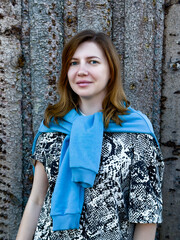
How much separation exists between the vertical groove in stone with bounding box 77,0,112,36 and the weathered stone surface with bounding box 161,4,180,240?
1.66 ft

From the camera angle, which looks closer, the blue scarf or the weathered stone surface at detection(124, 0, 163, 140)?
the blue scarf

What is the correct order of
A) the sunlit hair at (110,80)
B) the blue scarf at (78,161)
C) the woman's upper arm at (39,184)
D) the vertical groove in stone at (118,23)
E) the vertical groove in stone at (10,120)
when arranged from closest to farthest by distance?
the blue scarf at (78,161), the sunlit hair at (110,80), the woman's upper arm at (39,184), the vertical groove in stone at (10,120), the vertical groove in stone at (118,23)

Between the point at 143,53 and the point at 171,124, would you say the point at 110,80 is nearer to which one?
the point at 143,53

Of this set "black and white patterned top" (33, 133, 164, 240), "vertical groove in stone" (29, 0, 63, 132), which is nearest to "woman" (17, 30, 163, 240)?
"black and white patterned top" (33, 133, 164, 240)

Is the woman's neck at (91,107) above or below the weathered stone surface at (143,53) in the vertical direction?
below

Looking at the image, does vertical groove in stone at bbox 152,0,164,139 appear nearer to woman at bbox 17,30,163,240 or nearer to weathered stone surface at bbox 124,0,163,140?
weathered stone surface at bbox 124,0,163,140

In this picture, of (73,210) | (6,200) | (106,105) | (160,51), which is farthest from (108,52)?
(6,200)

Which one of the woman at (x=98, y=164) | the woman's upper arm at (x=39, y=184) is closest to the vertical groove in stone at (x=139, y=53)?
the woman at (x=98, y=164)

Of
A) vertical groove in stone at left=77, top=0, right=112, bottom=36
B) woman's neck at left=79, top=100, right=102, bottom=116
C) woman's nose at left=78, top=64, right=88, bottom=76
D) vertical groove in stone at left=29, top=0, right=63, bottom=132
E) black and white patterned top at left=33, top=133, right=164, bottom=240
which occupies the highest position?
vertical groove in stone at left=77, top=0, right=112, bottom=36

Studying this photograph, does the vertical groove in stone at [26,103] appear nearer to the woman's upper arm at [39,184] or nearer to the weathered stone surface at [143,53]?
the woman's upper arm at [39,184]

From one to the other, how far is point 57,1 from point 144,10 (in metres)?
0.67

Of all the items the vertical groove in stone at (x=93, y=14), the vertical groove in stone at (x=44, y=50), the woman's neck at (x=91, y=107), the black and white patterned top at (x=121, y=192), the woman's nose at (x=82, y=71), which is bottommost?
the black and white patterned top at (x=121, y=192)

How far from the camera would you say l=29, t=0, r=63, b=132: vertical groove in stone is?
1.74 meters

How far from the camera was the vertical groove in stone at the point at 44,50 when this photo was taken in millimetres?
1743
